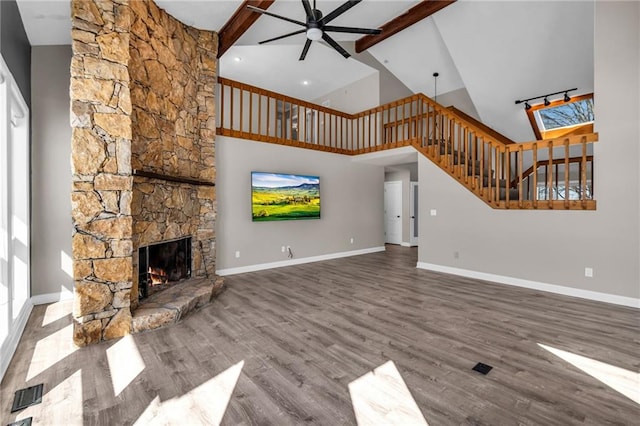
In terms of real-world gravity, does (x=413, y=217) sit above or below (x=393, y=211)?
below

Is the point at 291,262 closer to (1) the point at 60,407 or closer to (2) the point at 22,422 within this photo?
(1) the point at 60,407

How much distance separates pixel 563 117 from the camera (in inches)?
274

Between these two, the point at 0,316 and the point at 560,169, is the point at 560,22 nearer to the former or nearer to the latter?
the point at 560,169

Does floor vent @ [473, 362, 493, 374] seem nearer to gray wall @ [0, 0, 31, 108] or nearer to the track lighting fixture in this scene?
gray wall @ [0, 0, 31, 108]

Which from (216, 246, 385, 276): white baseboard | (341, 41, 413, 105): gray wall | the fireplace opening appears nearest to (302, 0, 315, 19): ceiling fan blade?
the fireplace opening

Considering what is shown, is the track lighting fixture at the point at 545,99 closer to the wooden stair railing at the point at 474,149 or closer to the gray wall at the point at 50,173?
the wooden stair railing at the point at 474,149

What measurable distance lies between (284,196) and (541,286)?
456 centimetres

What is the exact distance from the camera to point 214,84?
488cm

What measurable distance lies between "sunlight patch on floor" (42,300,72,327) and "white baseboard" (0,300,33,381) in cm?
→ 16

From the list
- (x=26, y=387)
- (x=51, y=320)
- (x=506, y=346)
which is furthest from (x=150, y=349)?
(x=506, y=346)

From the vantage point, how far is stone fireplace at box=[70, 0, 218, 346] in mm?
2807

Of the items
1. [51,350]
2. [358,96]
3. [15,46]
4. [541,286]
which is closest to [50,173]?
[15,46]

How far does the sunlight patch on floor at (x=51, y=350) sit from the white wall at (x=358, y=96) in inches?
304

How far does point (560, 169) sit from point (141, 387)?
29.5ft
